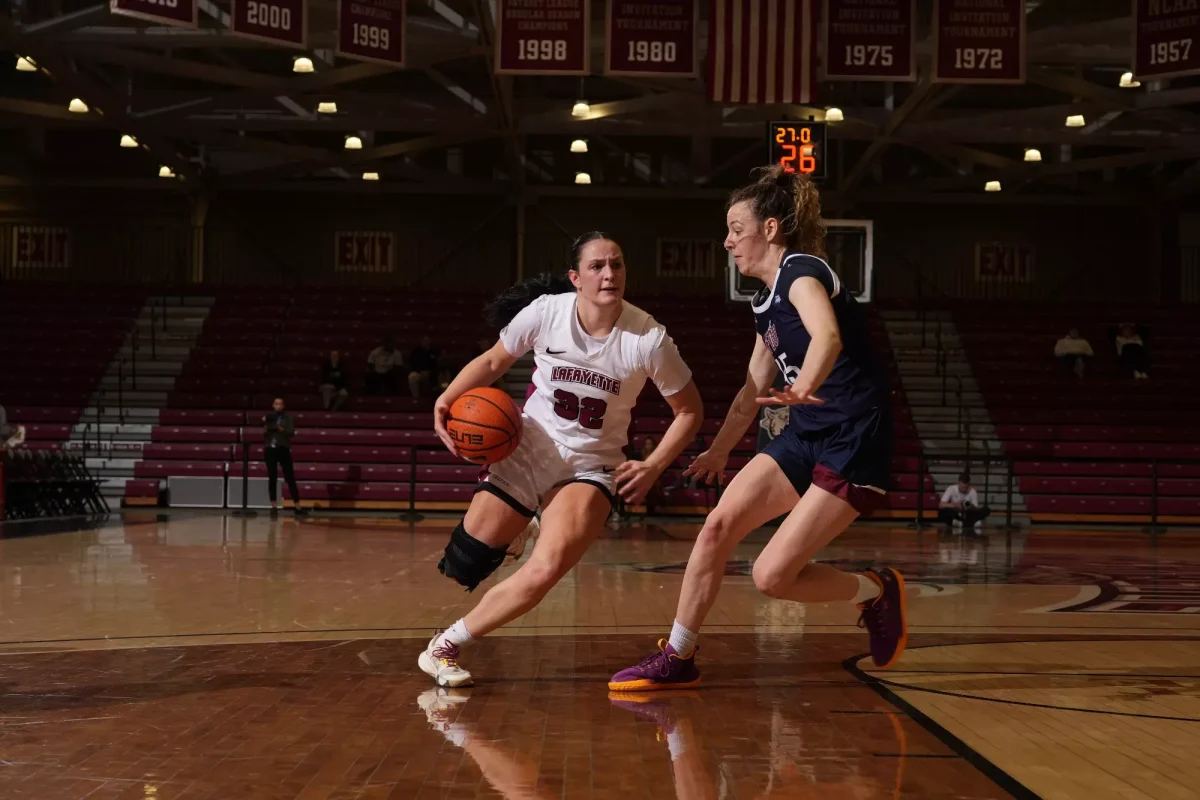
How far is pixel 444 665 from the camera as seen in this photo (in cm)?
491

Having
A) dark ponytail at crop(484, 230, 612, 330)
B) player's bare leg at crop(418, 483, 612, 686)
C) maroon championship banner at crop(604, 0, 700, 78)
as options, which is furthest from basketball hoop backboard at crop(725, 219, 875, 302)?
player's bare leg at crop(418, 483, 612, 686)

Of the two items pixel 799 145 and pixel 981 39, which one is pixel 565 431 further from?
pixel 981 39

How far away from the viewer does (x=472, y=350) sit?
2259 cm

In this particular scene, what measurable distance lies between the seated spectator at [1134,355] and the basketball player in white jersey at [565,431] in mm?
18895

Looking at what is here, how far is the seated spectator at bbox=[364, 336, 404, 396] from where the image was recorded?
2128 cm

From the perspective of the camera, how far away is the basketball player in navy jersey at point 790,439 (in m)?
4.75

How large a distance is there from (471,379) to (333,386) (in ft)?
52.9

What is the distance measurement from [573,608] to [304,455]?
42.2 feet

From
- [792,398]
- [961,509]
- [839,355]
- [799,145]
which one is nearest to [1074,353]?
[961,509]

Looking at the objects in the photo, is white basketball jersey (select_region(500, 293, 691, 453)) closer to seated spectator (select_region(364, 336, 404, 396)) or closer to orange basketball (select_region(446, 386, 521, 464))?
orange basketball (select_region(446, 386, 521, 464))

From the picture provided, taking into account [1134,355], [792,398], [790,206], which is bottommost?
[792,398]

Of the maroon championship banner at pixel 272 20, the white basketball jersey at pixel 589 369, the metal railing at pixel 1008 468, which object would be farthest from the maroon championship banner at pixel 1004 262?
the white basketball jersey at pixel 589 369

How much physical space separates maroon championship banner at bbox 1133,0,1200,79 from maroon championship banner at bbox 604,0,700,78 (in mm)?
4904

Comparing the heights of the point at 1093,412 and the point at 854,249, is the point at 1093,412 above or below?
below
